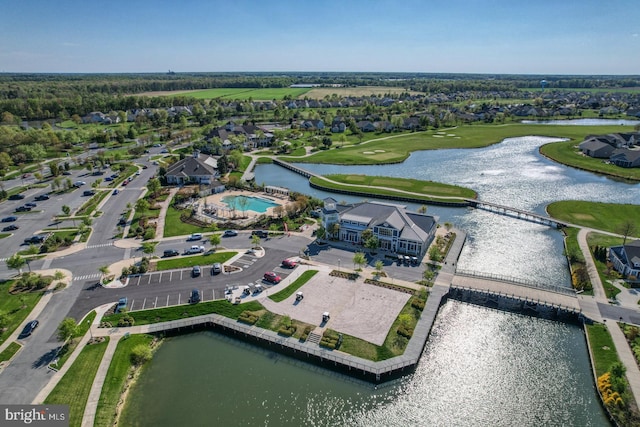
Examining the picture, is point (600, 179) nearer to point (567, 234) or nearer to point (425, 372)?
point (567, 234)

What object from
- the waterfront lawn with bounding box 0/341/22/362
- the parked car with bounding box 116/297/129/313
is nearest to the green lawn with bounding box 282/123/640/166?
the parked car with bounding box 116/297/129/313

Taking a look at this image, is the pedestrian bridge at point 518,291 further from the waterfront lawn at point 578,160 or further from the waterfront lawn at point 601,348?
the waterfront lawn at point 578,160

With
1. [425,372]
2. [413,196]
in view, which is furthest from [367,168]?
[425,372]

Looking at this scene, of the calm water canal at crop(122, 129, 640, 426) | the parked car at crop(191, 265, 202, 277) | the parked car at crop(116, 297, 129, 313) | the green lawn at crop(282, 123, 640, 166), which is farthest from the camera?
the green lawn at crop(282, 123, 640, 166)

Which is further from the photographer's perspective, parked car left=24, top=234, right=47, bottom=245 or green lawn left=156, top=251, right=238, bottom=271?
parked car left=24, top=234, right=47, bottom=245

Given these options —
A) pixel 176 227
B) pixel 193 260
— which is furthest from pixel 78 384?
pixel 176 227

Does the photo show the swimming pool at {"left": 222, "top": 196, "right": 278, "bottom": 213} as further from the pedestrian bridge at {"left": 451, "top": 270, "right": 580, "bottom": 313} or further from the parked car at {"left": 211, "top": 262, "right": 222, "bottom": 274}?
the pedestrian bridge at {"left": 451, "top": 270, "right": 580, "bottom": 313}

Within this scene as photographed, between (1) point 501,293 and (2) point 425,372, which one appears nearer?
(2) point 425,372
